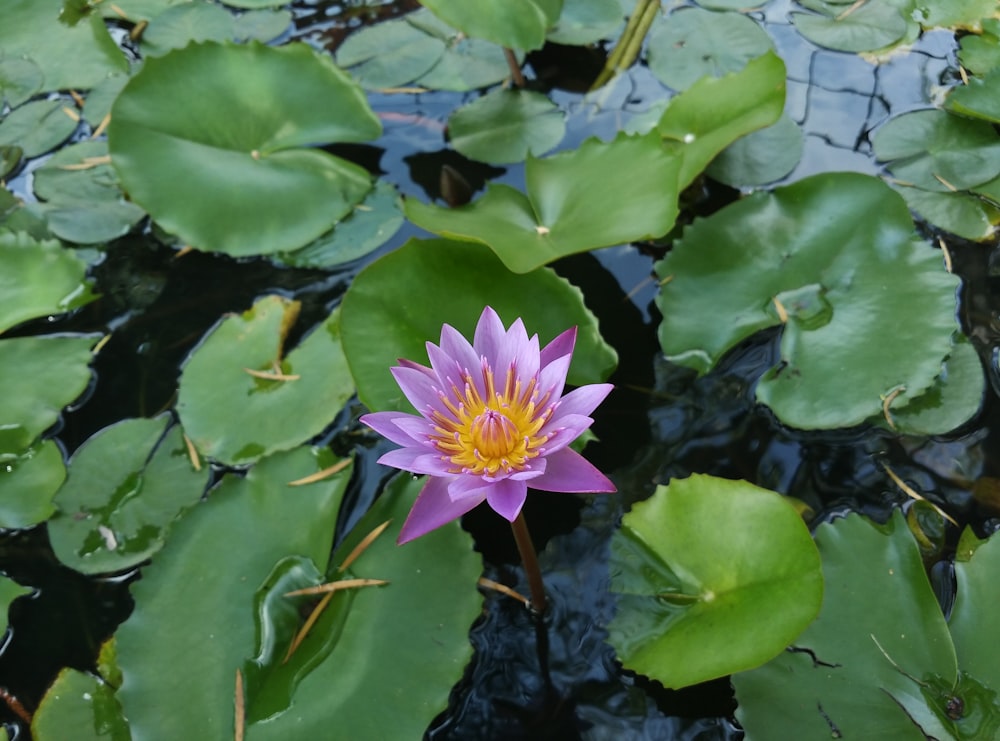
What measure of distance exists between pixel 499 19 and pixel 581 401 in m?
1.49

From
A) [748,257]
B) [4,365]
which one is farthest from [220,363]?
[748,257]

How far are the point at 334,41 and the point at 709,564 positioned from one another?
98.3 inches

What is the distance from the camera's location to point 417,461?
121 cm

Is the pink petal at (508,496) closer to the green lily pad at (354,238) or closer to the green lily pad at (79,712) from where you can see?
the green lily pad at (79,712)

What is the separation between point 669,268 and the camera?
200cm

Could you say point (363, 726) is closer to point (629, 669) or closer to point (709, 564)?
point (629, 669)

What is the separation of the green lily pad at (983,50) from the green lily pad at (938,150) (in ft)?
0.88

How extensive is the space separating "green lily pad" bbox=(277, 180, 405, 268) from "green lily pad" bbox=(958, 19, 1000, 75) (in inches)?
76.3

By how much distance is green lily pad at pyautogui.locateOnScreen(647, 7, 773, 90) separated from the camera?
2.57 metres

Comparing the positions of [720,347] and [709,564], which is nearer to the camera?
[709,564]

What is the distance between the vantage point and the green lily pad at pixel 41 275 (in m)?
2.28

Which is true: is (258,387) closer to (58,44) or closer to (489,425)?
(489,425)

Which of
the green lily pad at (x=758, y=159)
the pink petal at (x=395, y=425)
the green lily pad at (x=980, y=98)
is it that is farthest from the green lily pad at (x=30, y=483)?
the green lily pad at (x=980, y=98)

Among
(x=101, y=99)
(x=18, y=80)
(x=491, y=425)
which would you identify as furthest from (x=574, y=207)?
(x=18, y=80)
